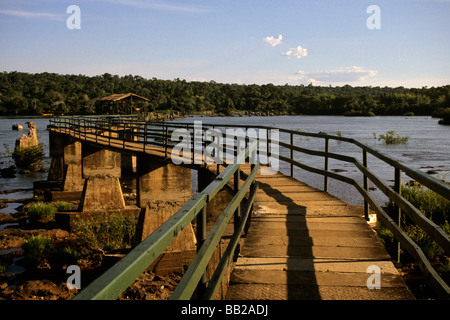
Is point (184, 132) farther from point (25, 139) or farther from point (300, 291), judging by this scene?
point (25, 139)

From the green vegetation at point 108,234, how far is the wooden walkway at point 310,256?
9745 millimetres

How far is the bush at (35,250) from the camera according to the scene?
14220mm

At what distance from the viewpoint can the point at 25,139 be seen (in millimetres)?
43562

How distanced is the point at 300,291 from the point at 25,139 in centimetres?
4519

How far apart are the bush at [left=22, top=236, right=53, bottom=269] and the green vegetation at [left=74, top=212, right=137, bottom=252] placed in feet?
3.94

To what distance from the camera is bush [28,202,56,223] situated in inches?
779

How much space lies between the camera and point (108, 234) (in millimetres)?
15766

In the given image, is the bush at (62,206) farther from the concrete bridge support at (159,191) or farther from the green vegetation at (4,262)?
the concrete bridge support at (159,191)

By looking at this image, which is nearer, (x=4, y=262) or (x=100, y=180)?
(x=4, y=262)

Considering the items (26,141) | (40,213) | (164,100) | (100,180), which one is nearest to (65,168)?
(100,180)

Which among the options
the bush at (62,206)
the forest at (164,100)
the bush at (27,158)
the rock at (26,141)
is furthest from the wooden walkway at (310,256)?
the forest at (164,100)

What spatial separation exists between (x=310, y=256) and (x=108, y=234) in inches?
491

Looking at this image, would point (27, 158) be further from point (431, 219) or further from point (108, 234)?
point (431, 219)
